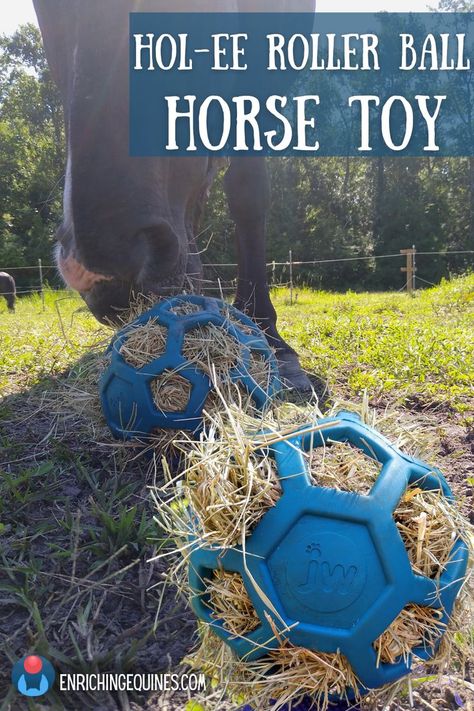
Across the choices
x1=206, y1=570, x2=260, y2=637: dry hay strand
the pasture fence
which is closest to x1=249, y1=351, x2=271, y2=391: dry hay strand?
x1=206, y1=570, x2=260, y2=637: dry hay strand

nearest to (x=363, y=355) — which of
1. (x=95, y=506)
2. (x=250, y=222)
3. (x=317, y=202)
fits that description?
(x=250, y=222)

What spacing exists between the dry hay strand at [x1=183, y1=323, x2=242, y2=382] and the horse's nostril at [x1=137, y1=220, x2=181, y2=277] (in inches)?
14.5

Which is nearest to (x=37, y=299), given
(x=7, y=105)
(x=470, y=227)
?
(x=7, y=105)

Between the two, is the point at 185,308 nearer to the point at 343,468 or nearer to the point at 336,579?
the point at 343,468

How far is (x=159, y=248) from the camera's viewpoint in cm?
251

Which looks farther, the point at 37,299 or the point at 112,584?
the point at 37,299

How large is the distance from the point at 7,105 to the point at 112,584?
112ft

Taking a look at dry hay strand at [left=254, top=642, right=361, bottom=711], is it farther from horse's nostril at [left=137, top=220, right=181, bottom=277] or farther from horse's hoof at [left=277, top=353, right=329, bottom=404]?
horse's hoof at [left=277, top=353, right=329, bottom=404]

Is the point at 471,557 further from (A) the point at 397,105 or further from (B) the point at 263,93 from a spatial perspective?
(A) the point at 397,105

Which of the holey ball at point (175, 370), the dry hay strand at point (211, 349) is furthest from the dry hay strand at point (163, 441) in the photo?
the dry hay strand at point (211, 349)

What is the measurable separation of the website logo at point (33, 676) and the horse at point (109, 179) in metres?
1.37

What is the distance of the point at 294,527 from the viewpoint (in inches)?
45.5

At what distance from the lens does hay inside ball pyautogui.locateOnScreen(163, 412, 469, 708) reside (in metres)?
1.11

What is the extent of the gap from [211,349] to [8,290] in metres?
11.7
